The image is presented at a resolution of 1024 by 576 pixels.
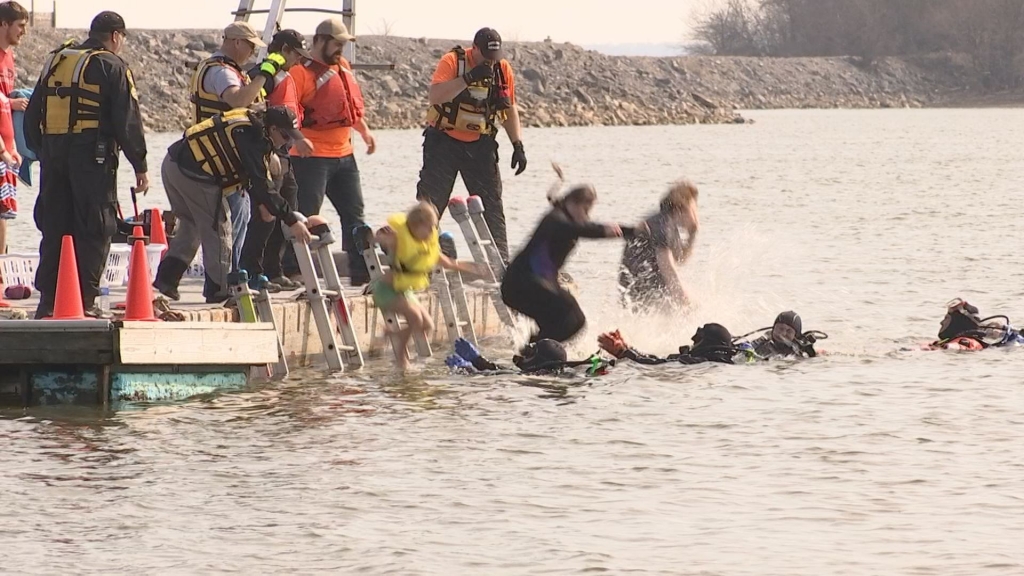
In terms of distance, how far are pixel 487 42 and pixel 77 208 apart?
137 inches

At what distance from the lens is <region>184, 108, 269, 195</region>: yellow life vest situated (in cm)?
1133

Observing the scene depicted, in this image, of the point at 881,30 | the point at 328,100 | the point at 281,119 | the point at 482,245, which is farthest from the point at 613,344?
the point at 881,30

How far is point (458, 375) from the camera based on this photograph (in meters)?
12.3

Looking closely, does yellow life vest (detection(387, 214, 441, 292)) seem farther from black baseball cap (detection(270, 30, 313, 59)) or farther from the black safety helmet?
the black safety helmet

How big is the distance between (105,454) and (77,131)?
2.07 metres

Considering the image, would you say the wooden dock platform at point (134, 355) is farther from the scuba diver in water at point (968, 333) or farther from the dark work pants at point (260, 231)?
the scuba diver in water at point (968, 333)

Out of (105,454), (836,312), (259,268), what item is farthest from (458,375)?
(836,312)

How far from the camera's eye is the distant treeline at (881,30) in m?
129

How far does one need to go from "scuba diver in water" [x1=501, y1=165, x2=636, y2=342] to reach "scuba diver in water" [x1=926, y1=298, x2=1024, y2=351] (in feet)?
9.62

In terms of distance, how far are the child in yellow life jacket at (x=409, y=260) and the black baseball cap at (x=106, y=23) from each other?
211 centimetres

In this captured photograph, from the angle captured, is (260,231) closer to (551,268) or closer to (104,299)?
(104,299)

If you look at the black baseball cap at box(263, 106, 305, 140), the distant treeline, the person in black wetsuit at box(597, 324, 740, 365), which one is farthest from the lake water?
the distant treeline

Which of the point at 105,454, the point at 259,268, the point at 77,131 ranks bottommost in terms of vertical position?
the point at 105,454

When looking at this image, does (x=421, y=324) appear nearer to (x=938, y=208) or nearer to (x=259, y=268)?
(x=259, y=268)
